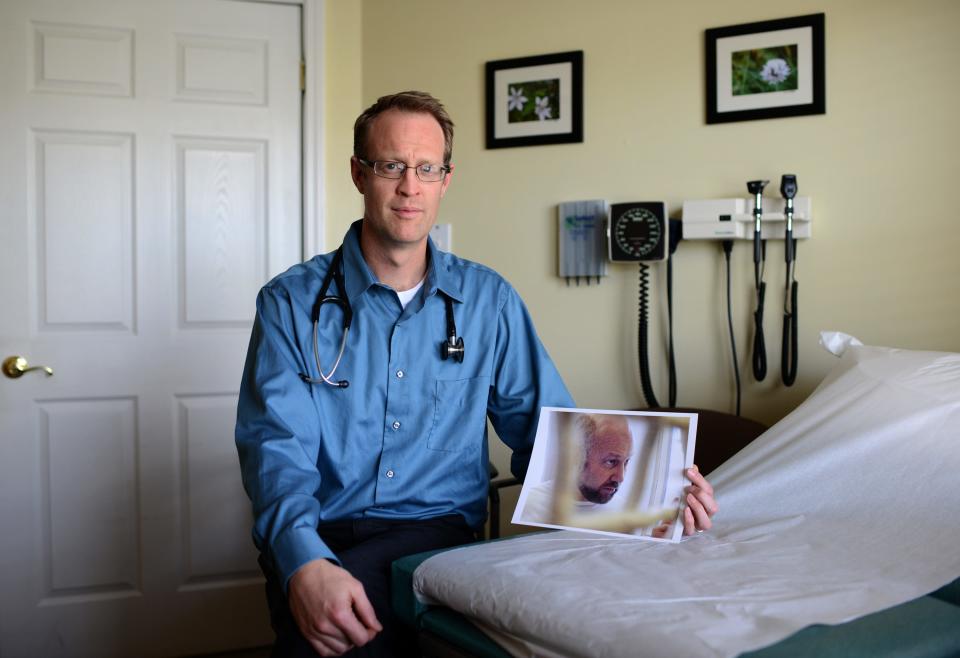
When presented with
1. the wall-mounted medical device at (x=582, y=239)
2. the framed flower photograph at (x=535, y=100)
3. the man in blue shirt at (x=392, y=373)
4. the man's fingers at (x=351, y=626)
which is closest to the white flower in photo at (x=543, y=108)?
the framed flower photograph at (x=535, y=100)

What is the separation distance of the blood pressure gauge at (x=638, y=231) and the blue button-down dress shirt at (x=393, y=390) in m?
0.72

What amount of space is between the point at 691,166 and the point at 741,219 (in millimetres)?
245

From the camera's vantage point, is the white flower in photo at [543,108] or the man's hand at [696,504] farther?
the white flower in photo at [543,108]

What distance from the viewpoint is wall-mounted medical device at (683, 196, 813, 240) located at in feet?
7.63

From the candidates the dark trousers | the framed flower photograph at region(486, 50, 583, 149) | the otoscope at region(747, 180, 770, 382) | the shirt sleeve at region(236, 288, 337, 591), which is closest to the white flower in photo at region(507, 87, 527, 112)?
the framed flower photograph at region(486, 50, 583, 149)

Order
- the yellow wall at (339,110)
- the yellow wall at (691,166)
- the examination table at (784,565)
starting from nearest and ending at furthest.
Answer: the examination table at (784,565), the yellow wall at (691,166), the yellow wall at (339,110)

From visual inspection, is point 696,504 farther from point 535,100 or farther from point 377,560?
point 535,100

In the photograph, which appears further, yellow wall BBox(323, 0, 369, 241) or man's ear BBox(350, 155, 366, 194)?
yellow wall BBox(323, 0, 369, 241)

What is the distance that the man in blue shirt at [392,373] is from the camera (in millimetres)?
1614

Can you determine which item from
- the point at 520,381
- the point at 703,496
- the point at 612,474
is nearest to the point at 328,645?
the point at 612,474

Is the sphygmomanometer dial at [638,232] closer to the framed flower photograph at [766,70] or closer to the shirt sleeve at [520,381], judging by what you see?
the framed flower photograph at [766,70]

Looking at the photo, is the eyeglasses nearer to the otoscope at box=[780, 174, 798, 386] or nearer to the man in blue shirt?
the man in blue shirt

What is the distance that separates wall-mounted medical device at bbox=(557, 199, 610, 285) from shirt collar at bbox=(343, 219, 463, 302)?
872 mm

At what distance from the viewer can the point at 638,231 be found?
248 centimetres
